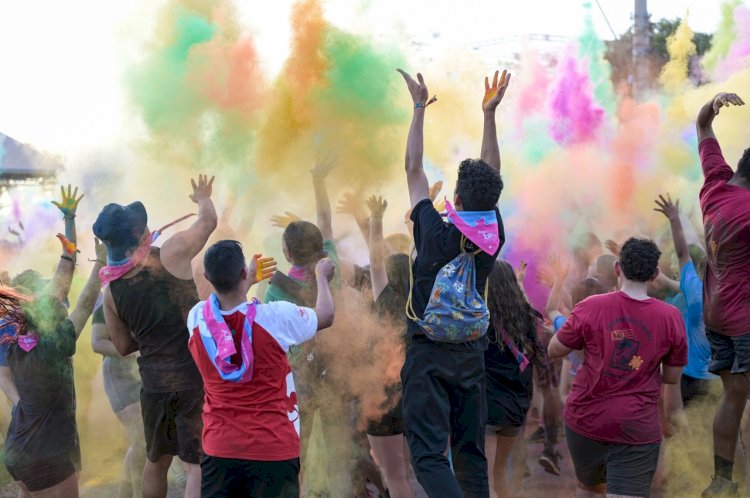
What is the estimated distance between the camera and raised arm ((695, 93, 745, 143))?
15.4ft

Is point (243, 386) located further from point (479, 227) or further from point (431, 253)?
point (479, 227)

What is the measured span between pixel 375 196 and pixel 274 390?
6.91ft

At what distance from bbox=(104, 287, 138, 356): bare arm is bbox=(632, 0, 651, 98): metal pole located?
15.4ft

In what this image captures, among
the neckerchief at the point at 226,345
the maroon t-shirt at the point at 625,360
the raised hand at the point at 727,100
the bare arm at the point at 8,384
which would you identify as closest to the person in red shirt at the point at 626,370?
the maroon t-shirt at the point at 625,360

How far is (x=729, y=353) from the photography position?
484 cm

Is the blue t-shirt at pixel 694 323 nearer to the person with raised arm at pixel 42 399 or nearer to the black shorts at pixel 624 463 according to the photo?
the black shorts at pixel 624 463

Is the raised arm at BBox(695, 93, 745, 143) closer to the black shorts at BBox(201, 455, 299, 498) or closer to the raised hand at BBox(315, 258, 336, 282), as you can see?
the raised hand at BBox(315, 258, 336, 282)

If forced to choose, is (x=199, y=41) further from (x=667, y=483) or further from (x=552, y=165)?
(x=667, y=483)

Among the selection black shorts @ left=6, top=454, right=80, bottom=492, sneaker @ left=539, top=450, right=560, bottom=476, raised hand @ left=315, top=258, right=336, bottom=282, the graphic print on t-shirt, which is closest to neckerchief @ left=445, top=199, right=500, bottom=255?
raised hand @ left=315, top=258, right=336, bottom=282

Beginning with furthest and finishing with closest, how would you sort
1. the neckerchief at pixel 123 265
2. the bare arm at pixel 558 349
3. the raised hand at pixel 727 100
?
the raised hand at pixel 727 100, the neckerchief at pixel 123 265, the bare arm at pixel 558 349

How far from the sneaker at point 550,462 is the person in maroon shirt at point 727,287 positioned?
135 cm

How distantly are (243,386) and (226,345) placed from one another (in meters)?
0.20

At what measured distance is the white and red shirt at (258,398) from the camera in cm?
349

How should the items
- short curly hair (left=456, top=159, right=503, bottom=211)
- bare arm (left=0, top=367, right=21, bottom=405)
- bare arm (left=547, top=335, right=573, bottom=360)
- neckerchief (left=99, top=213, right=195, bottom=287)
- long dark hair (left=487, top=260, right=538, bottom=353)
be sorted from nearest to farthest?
short curly hair (left=456, top=159, right=503, bottom=211) → bare arm (left=547, top=335, right=573, bottom=360) → neckerchief (left=99, top=213, right=195, bottom=287) → long dark hair (left=487, top=260, right=538, bottom=353) → bare arm (left=0, top=367, right=21, bottom=405)
